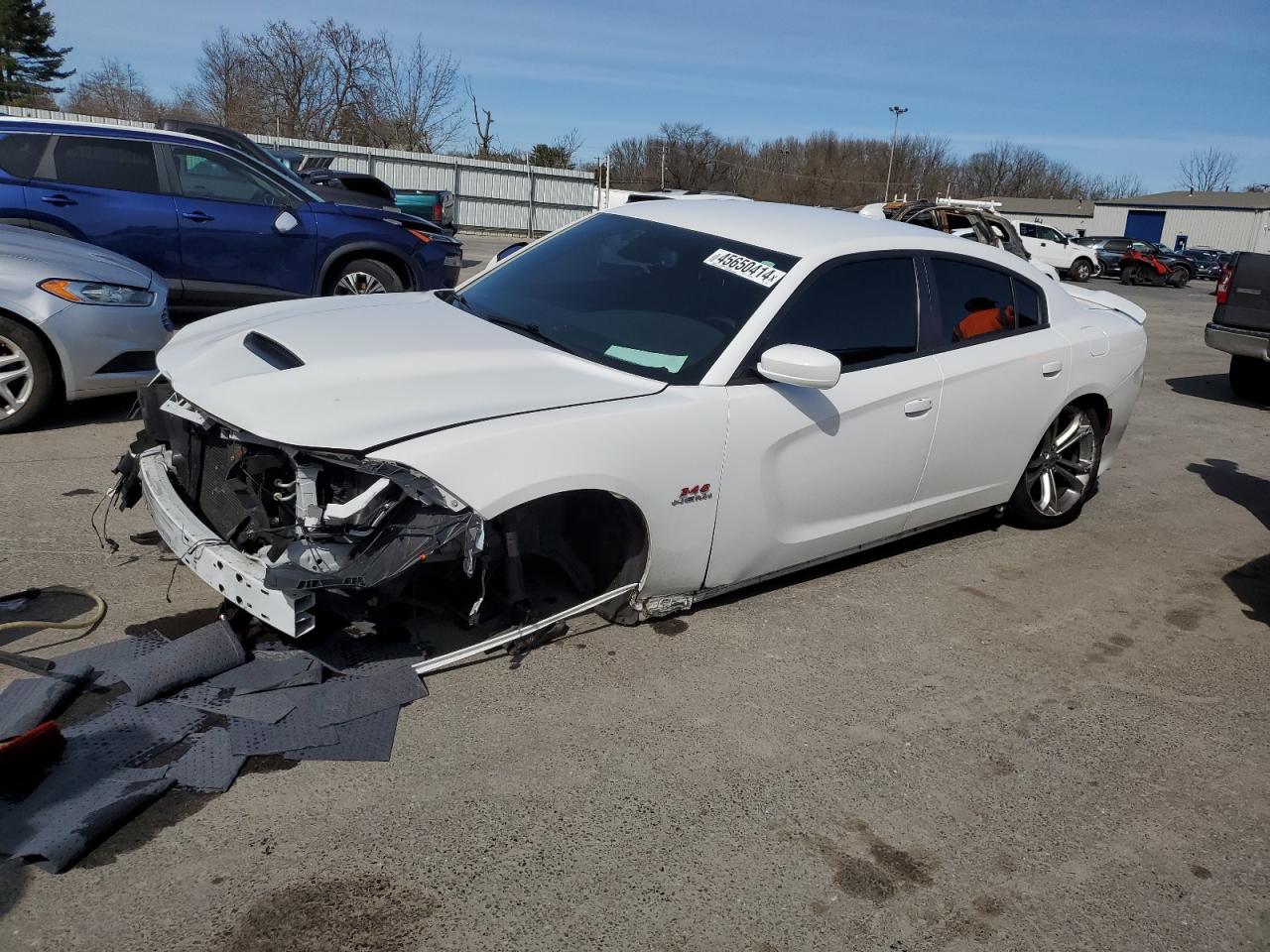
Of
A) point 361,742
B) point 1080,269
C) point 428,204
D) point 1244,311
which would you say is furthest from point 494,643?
point 1080,269

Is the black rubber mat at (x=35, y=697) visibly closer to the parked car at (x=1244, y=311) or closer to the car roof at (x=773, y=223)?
the car roof at (x=773, y=223)

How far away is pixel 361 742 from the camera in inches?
122

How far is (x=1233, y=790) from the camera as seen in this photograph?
11.0ft

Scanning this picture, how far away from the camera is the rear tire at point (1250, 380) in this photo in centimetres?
1099

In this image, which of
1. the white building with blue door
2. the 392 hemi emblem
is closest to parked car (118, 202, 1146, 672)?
the 392 hemi emblem

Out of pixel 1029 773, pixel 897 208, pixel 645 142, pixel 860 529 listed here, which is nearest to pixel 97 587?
pixel 860 529

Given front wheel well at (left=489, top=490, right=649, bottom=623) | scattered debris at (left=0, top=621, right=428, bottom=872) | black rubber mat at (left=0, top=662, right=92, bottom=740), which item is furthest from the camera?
front wheel well at (left=489, top=490, right=649, bottom=623)

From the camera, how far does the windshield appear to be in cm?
391

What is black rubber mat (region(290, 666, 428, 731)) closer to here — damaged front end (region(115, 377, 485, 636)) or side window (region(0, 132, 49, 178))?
damaged front end (region(115, 377, 485, 636))

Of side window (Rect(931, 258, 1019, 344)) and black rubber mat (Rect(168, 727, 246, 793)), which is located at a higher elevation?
side window (Rect(931, 258, 1019, 344))

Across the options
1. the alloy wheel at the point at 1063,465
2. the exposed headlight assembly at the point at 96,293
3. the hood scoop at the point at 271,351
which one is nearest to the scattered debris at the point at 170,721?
the hood scoop at the point at 271,351

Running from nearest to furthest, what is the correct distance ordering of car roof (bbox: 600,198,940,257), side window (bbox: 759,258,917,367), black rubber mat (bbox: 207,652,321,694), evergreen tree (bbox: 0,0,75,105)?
black rubber mat (bbox: 207,652,321,694) → side window (bbox: 759,258,917,367) → car roof (bbox: 600,198,940,257) → evergreen tree (bbox: 0,0,75,105)

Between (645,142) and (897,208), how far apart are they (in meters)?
49.6

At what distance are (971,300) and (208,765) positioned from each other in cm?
393
